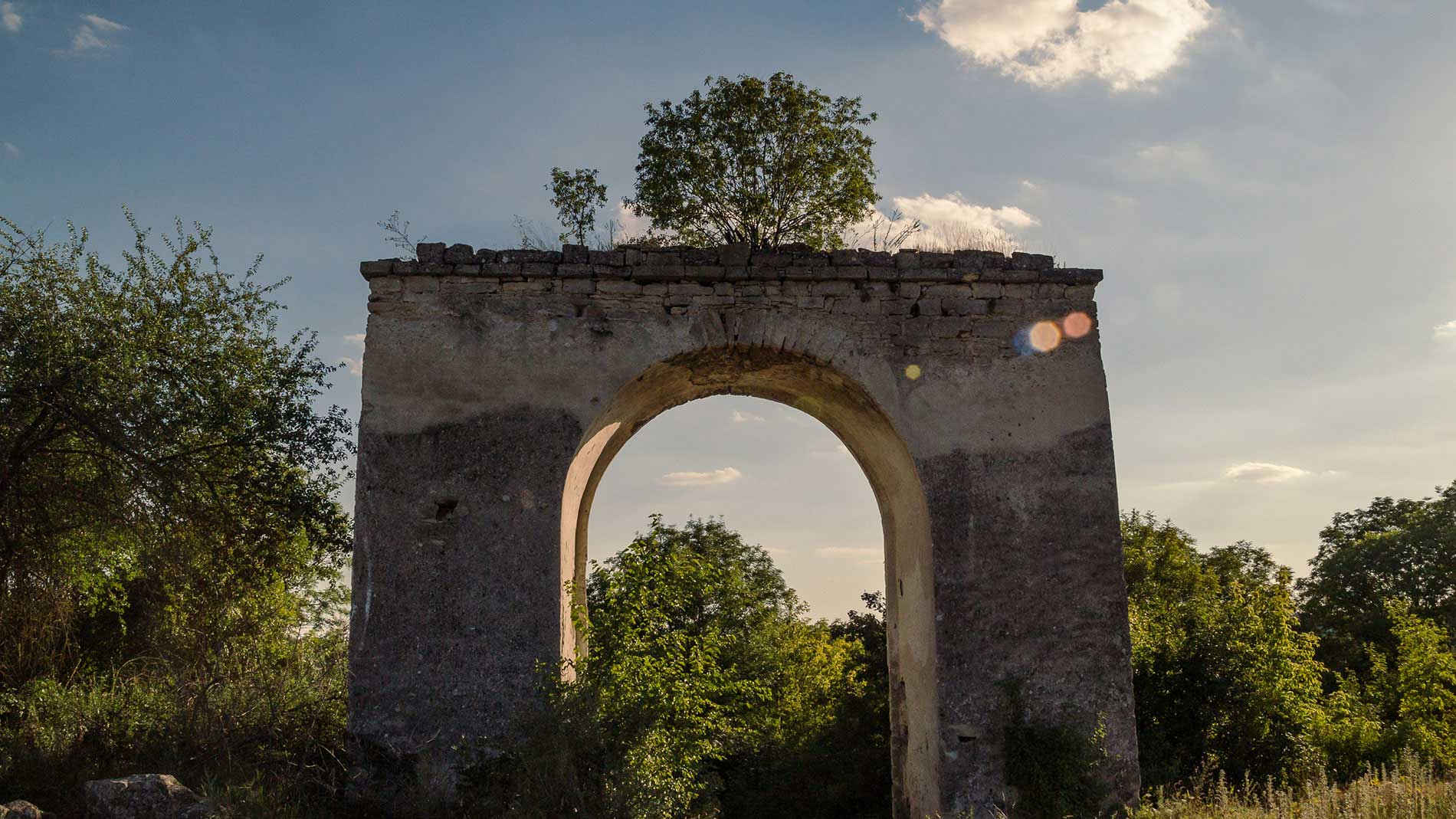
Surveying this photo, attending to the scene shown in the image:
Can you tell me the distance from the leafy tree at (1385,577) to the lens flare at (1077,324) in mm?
15313

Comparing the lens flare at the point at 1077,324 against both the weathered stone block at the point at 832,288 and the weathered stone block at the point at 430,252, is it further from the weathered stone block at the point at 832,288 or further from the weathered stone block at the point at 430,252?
the weathered stone block at the point at 430,252

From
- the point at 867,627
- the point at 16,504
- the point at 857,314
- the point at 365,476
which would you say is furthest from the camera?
the point at 867,627

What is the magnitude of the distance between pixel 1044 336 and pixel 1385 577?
1946cm

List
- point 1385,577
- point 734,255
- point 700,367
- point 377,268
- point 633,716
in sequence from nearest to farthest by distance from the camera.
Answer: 1. point 633,716
2. point 377,268
3. point 734,255
4. point 700,367
5. point 1385,577

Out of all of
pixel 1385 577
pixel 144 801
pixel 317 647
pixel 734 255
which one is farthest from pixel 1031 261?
pixel 1385 577

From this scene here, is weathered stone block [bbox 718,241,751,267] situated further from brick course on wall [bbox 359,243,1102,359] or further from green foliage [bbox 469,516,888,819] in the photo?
green foliage [bbox 469,516,888,819]

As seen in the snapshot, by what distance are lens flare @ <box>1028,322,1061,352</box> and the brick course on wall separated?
0.06 metres

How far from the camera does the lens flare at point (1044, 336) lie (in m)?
8.36

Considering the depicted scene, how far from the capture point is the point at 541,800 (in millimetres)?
6578

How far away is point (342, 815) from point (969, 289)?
6.29 metres

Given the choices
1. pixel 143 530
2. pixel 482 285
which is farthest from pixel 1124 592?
pixel 143 530

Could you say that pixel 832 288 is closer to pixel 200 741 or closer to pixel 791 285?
pixel 791 285

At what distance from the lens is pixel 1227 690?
10078 millimetres

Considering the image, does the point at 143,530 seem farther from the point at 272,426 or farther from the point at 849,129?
the point at 849,129
